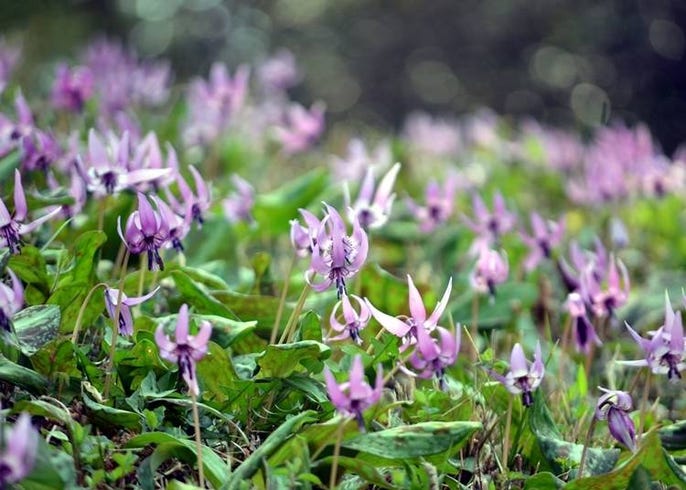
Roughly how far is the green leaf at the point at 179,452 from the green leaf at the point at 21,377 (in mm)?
200

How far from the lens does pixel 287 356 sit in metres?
1.78

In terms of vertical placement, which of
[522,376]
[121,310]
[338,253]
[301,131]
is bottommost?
[301,131]

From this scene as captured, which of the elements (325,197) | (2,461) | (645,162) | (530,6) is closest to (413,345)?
(2,461)

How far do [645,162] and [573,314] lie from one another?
1.99 metres

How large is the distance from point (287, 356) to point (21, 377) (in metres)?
0.45

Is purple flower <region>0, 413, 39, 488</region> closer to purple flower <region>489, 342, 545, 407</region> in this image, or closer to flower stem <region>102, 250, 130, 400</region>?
flower stem <region>102, 250, 130, 400</region>

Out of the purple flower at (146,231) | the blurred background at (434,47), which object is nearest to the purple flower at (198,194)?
the purple flower at (146,231)

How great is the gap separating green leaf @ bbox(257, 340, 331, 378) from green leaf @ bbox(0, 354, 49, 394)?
377 millimetres

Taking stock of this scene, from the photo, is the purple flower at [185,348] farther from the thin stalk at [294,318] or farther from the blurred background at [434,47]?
the blurred background at [434,47]

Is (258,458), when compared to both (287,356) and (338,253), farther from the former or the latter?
(338,253)

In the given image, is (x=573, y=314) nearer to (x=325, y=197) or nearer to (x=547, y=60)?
(x=325, y=197)

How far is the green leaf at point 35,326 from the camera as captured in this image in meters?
1.80

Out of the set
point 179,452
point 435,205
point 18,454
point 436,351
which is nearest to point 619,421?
point 436,351

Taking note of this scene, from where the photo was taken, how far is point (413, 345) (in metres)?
1.96
